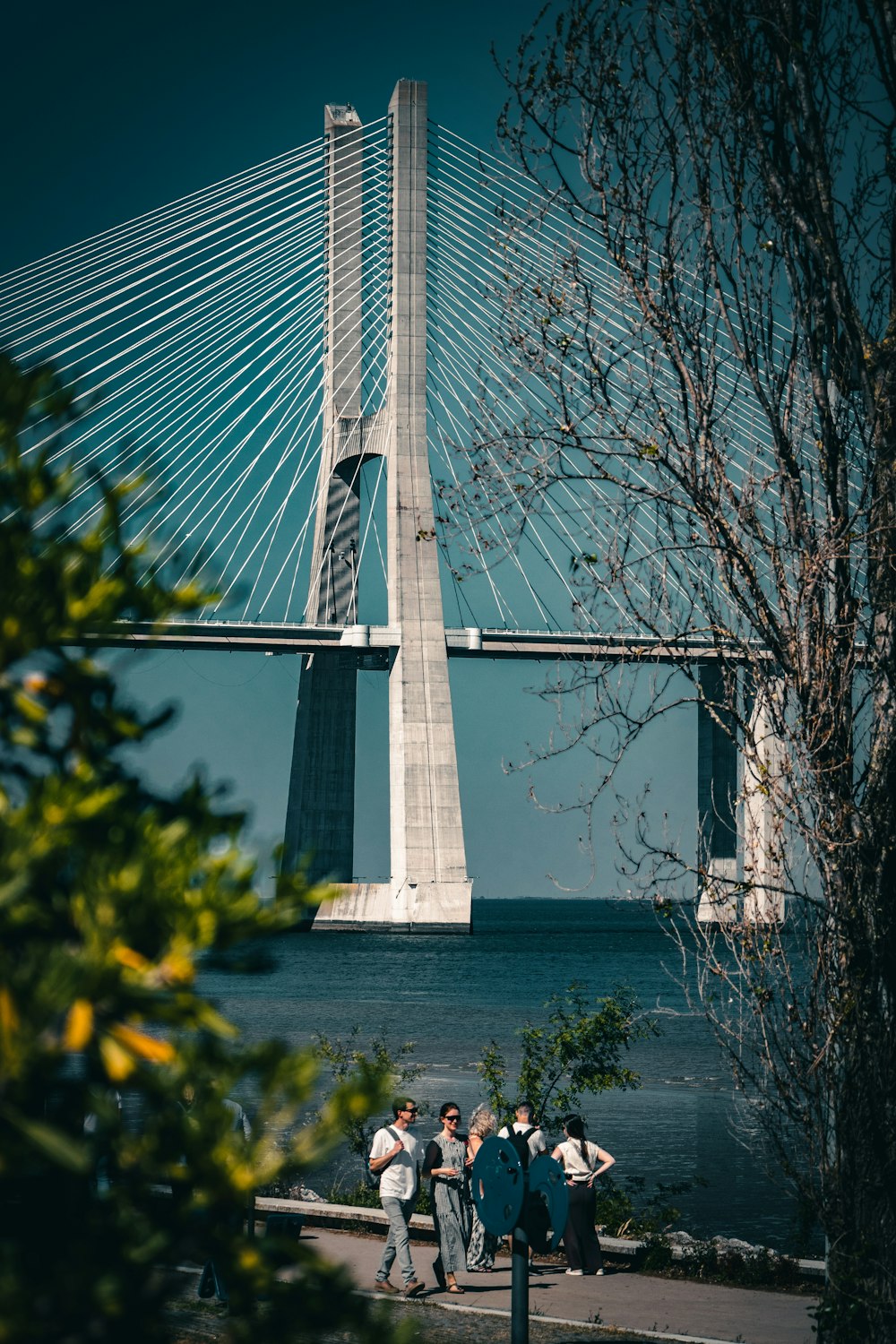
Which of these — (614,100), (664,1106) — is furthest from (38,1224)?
(664,1106)

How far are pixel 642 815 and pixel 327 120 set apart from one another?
56.8m

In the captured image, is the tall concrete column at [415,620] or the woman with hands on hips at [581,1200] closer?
the woman with hands on hips at [581,1200]

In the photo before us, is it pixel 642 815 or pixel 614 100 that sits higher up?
pixel 614 100

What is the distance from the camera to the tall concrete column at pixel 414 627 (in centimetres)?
5112

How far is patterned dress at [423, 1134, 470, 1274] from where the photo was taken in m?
8.12

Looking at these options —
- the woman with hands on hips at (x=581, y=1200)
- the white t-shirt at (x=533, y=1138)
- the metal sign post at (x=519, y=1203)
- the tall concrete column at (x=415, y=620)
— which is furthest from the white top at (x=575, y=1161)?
the tall concrete column at (x=415, y=620)

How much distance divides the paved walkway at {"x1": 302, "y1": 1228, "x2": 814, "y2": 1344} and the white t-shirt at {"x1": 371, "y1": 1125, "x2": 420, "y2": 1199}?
46cm

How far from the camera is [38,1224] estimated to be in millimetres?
1777

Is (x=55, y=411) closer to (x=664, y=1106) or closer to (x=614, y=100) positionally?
(x=614, y=100)

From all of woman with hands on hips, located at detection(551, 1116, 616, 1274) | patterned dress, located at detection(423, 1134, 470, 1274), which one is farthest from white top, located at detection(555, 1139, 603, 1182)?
patterned dress, located at detection(423, 1134, 470, 1274)

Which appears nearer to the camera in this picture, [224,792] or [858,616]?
[224,792]

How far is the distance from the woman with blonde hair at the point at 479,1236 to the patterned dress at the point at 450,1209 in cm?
18

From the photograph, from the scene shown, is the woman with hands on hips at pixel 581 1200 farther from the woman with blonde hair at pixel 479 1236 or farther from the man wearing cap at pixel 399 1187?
the man wearing cap at pixel 399 1187

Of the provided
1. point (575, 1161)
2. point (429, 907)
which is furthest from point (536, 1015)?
point (575, 1161)
